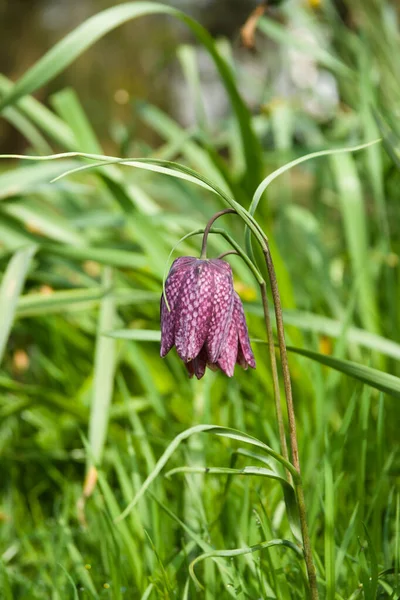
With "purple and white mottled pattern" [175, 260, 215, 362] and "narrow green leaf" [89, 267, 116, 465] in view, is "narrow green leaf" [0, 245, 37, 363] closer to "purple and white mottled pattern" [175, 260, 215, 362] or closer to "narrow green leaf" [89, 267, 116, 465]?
"narrow green leaf" [89, 267, 116, 465]

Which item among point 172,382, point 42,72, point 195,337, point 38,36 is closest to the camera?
point 195,337

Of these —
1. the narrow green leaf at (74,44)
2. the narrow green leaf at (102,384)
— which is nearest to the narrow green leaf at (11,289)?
the narrow green leaf at (102,384)

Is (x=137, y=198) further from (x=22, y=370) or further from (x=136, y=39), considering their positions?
(x=136, y=39)

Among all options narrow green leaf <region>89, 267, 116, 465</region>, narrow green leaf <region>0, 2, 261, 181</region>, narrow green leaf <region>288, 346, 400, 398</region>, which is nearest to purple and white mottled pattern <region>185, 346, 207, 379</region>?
narrow green leaf <region>288, 346, 400, 398</region>

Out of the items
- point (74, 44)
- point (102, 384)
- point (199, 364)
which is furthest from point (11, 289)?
point (199, 364)

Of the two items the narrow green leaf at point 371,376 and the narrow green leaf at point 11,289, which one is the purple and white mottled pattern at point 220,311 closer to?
the narrow green leaf at point 371,376

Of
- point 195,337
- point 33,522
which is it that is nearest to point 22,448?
point 33,522
